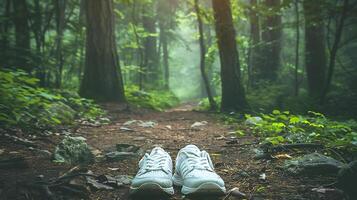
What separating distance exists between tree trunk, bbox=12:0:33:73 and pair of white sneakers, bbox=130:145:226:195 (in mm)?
6084

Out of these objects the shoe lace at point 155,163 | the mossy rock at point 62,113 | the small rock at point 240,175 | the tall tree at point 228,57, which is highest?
the tall tree at point 228,57

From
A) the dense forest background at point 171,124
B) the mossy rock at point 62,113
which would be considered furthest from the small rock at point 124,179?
the mossy rock at point 62,113

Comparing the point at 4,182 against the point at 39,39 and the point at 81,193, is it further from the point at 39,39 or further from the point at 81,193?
the point at 39,39

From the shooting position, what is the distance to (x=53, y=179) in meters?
2.86

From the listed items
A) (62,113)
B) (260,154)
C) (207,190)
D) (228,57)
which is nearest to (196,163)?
(207,190)

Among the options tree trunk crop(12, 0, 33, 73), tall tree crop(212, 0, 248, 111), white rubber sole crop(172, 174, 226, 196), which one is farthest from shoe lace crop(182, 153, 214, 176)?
tree trunk crop(12, 0, 33, 73)

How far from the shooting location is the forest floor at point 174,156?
2830 millimetres

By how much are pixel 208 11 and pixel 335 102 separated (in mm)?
4501

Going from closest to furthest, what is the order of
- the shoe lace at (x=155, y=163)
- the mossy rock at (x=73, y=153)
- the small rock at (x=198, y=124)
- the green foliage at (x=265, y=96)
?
the shoe lace at (x=155, y=163) → the mossy rock at (x=73, y=153) → the small rock at (x=198, y=124) → the green foliage at (x=265, y=96)

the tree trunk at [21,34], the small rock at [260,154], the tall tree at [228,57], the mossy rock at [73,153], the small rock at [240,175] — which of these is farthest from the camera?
the tall tree at [228,57]

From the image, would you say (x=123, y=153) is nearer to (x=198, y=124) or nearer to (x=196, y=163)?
(x=196, y=163)

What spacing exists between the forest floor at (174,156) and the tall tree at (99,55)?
2804mm

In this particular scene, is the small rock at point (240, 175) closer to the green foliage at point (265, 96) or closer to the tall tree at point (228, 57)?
the tall tree at point (228, 57)

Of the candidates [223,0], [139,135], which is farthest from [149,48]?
[139,135]
